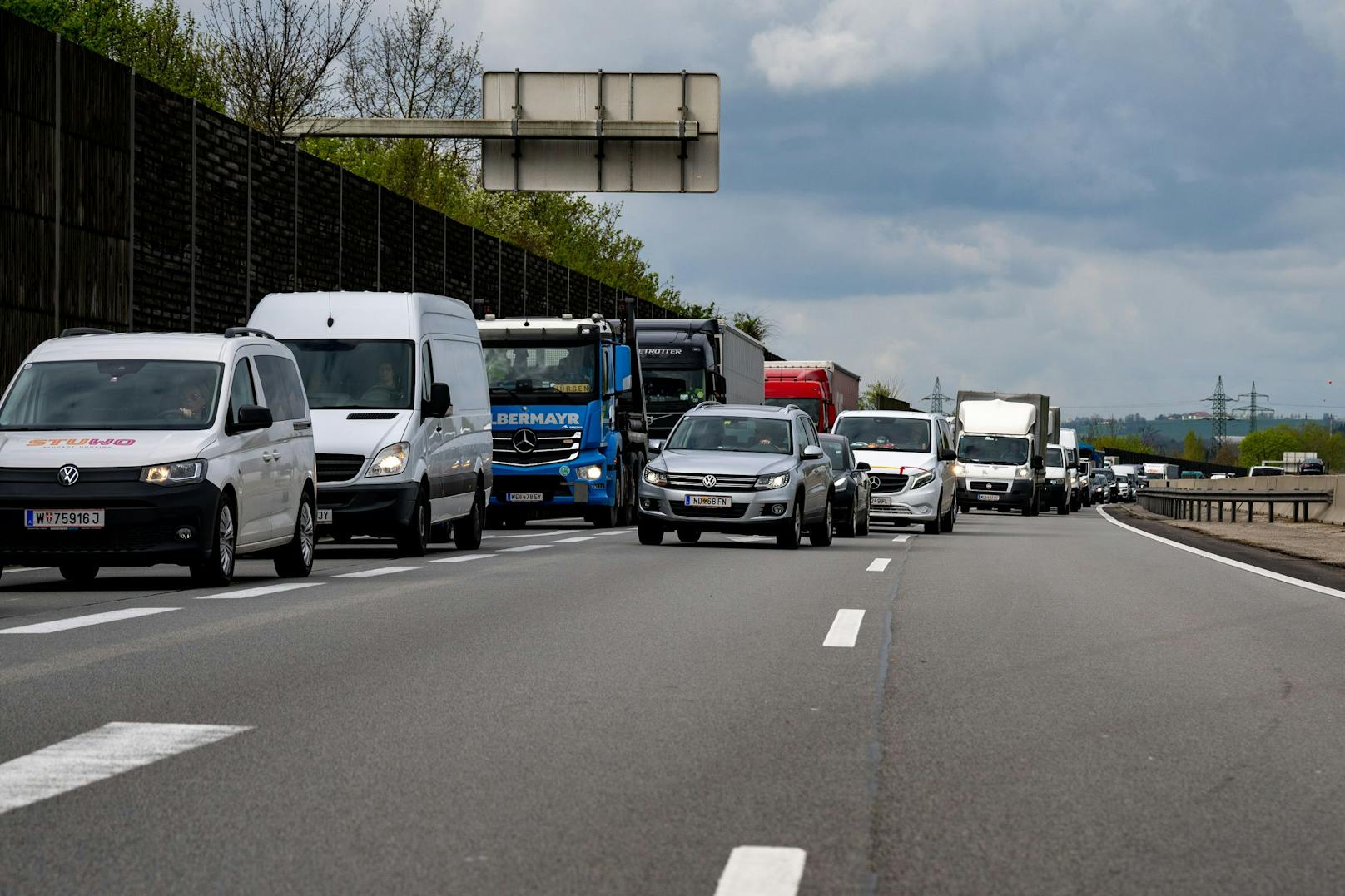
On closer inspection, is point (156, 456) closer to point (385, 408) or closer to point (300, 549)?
point (300, 549)

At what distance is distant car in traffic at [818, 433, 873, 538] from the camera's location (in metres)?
26.9

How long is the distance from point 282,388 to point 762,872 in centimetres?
1162

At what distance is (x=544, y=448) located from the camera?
1104 inches

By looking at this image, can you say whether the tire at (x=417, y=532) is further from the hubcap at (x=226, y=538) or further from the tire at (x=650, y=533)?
the hubcap at (x=226, y=538)

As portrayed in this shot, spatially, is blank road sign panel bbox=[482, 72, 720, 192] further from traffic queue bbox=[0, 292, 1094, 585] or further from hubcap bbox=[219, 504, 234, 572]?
hubcap bbox=[219, 504, 234, 572]

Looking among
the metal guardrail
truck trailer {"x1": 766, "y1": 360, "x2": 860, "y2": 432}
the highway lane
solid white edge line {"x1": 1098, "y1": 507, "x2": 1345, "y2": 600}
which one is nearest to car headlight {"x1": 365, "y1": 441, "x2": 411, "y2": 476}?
the highway lane

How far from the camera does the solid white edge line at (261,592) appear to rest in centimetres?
1348

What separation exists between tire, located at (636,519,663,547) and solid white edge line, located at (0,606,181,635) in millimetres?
10079

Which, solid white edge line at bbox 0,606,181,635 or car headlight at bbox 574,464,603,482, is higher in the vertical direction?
car headlight at bbox 574,464,603,482

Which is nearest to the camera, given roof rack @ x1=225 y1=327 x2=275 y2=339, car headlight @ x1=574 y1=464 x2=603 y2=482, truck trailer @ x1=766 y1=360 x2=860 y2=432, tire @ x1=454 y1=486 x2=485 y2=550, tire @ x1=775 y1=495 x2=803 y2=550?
roof rack @ x1=225 y1=327 x2=275 y2=339

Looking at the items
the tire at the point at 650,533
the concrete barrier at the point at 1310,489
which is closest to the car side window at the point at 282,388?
the tire at the point at 650,533

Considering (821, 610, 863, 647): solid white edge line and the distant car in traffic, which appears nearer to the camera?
(821, 610, 863, 647): solid white edge line

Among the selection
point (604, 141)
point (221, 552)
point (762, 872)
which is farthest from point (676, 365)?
point (762, 872)

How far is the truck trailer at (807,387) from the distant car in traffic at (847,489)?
2087 cm
